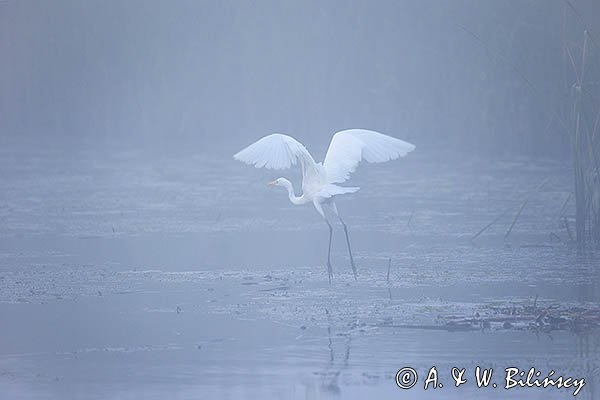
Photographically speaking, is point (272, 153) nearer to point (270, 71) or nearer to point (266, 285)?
point (266, 285)

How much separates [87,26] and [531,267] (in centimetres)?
1429

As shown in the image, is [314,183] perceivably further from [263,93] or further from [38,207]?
[263,93]

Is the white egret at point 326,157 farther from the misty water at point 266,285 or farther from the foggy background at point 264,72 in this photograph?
the foggy background at point 264,72

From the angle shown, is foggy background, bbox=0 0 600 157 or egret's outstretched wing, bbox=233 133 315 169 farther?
foggy background, bbox=0 0 600 157

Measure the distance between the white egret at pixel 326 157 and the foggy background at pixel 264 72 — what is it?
23.9 feet

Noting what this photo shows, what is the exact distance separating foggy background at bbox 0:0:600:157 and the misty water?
3266 millimetres

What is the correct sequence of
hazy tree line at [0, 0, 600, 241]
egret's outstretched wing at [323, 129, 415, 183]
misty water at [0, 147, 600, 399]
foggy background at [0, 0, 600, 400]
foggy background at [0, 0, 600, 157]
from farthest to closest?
foggy background at [0, 0, 600, 157] → hazy tree line at [0, 0, 600, 241] → egret's outstretched wing at [323, 129, 415, 183] → foggy background at [0, 0, 600, 400] → misty water at [0, 147, 600, 399]

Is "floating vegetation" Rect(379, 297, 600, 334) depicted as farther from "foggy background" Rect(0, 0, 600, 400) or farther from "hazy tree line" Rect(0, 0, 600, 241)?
"hazy tree line" Rect(0, 0, 600, 241)

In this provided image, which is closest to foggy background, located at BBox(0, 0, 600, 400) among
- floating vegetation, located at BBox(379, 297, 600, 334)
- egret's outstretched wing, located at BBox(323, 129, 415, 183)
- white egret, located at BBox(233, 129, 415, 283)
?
floating vegetation, located at BBox(379, 297, 600, 334)

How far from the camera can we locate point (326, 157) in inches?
422

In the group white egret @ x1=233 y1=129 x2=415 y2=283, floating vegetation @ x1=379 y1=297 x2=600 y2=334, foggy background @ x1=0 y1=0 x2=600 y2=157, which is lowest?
floating vegetation @ x1=379 y1=297 x2=600 y2=334

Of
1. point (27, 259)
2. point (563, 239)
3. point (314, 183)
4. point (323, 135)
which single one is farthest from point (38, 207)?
point (323, 135)

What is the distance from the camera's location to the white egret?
10438 millimetres

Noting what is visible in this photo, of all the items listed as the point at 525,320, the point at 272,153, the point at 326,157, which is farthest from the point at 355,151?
the point at 525,320
